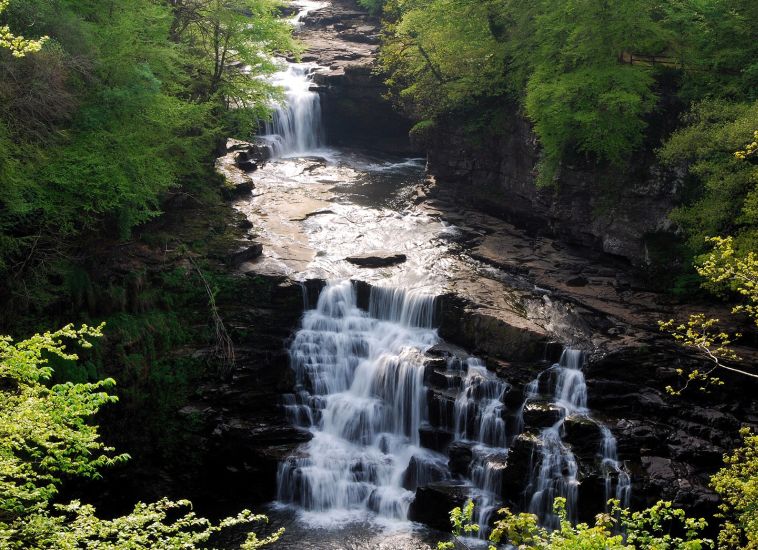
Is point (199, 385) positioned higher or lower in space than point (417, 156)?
lower

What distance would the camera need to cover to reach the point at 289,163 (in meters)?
36.8

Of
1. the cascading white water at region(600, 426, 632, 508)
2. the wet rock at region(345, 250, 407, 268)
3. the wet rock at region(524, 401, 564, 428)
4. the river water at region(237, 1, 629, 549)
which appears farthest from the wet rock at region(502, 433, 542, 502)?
the wet rock at region(345, 250, 407, 268)

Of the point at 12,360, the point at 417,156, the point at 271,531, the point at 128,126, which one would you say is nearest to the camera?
the point at 12,360

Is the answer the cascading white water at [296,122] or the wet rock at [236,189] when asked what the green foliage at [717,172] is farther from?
the cascading white water at [296,122]

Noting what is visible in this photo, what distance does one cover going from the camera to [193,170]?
81.8ft

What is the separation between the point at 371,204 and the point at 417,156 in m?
10.1

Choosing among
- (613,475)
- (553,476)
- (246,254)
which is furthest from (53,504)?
(246,254)

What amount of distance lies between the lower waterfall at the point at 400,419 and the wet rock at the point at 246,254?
3190mm

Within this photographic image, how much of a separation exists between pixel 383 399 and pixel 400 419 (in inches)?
35.4

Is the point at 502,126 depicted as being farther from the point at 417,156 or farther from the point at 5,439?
the point at 5,439

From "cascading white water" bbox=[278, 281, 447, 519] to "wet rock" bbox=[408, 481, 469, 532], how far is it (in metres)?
0.55

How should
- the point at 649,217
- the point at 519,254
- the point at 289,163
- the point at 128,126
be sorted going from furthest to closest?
1. the point at 289,163
2. the point at 519,254
3. the point at 649,217
4. the point at 128,126

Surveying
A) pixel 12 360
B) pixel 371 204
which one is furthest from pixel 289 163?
pixel 12 360

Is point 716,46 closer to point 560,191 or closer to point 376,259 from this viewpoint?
point 560,191
